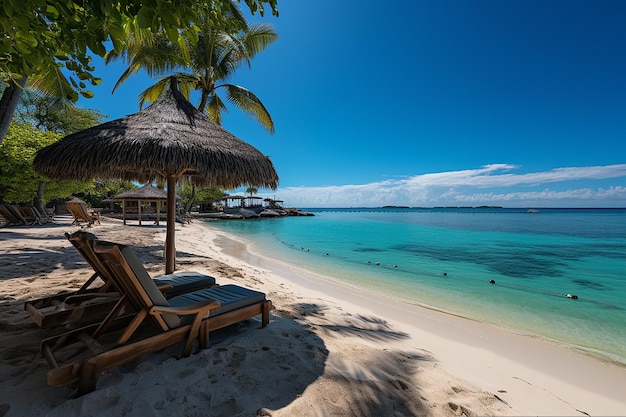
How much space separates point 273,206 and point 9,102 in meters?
50.3

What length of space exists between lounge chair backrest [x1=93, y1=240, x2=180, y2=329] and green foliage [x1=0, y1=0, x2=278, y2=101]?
4.58 ft

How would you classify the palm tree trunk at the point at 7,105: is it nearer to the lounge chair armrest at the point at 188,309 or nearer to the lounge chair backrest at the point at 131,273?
the lounge chair backrest at the point at 131,273

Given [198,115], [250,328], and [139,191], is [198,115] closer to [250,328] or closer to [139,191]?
[250,328]

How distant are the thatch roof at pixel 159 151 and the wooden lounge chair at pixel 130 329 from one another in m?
1.74

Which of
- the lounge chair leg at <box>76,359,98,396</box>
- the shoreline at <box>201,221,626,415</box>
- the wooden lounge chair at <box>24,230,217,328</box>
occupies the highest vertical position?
the wooden lounge chair at <box>24,230,217,328</box>

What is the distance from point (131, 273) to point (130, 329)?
0.41m

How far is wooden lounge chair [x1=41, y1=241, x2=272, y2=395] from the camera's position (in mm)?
1721

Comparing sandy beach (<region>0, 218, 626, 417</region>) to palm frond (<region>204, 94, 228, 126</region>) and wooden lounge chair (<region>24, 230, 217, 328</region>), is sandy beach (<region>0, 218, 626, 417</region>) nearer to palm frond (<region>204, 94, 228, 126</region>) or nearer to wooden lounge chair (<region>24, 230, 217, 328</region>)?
wooden lounge chair (<region>24, 230, 217, 328</region>)

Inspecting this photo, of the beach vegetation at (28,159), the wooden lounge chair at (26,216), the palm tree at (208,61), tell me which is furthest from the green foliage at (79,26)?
the wooden lounge chair at (26,216)

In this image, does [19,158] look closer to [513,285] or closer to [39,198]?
[39,198]

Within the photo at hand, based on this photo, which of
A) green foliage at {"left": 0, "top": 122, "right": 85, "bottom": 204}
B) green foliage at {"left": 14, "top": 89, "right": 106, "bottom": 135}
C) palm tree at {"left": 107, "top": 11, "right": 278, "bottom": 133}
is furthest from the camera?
green foliage at {"left": 14, "top": 89, "right": 106, "bottom": 135}

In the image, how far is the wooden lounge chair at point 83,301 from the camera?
227cm

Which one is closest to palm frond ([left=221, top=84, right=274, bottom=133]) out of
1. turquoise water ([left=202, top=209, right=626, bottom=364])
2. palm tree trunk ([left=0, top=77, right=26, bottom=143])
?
turquoise water ([left=202, top=209, right=626, bottom=364])

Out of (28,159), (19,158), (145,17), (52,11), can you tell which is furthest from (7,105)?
(19,158)
